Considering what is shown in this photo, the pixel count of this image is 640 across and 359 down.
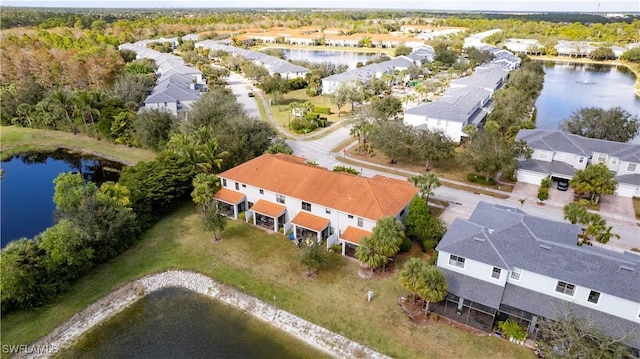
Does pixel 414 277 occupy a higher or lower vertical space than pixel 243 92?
higher

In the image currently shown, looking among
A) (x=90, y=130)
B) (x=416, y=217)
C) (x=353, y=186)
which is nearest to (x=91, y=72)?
(x=90, y=130)

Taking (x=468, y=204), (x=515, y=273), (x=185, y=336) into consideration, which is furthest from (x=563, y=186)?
(x=185, y=336)

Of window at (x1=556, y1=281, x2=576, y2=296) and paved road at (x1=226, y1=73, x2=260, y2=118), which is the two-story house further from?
paved road at (x1=226, y1=73, x2=260, y2=118)

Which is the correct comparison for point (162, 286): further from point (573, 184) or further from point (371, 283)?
point (573, 184)

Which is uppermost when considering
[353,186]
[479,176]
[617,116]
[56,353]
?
[617,116]

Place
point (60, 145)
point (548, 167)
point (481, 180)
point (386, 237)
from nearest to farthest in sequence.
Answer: point (386, 237) → point (548, 167) → point (481, 180) → point (60, 145)

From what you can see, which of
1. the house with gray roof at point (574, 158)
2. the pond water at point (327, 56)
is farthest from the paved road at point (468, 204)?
the pond water at point (327, 56)

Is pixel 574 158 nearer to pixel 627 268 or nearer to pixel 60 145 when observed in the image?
pixel 627 268
